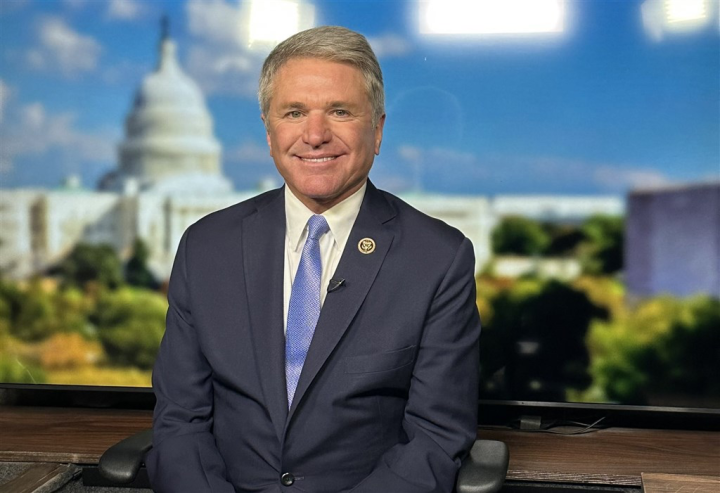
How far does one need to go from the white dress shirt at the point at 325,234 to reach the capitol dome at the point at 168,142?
1.05 m

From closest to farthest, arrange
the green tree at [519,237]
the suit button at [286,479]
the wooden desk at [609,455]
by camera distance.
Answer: the suit button at [286,479], the wooden desk at [609,455], the green tree at [519,237]

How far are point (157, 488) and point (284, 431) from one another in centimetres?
33

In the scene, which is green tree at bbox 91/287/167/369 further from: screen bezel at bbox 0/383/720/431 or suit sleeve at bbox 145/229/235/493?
suit sleeve at bbox 145/229/235/493

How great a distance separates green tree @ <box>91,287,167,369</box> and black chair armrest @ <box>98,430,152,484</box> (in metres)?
1.11

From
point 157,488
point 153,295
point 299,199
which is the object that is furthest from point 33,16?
point 157,488

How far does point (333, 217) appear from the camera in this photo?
1.92 m

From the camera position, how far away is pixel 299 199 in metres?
1.93

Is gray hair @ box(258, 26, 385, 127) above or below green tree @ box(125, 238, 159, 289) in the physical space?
above

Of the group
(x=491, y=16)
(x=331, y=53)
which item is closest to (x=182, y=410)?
(x=331, y=53)

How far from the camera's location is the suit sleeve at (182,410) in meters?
1.85

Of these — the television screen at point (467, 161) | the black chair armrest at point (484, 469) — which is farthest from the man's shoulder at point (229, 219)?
the television screen at point (467, 161)

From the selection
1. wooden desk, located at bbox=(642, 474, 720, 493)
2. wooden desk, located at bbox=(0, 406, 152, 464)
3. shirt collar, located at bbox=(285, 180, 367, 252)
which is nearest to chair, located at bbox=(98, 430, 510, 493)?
wooden desk, located at bbox=(642, 474, 720, 493)

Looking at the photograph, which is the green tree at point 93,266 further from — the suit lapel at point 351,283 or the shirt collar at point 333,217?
the suit lapel at point 351,283

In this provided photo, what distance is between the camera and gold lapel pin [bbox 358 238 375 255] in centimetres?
189
